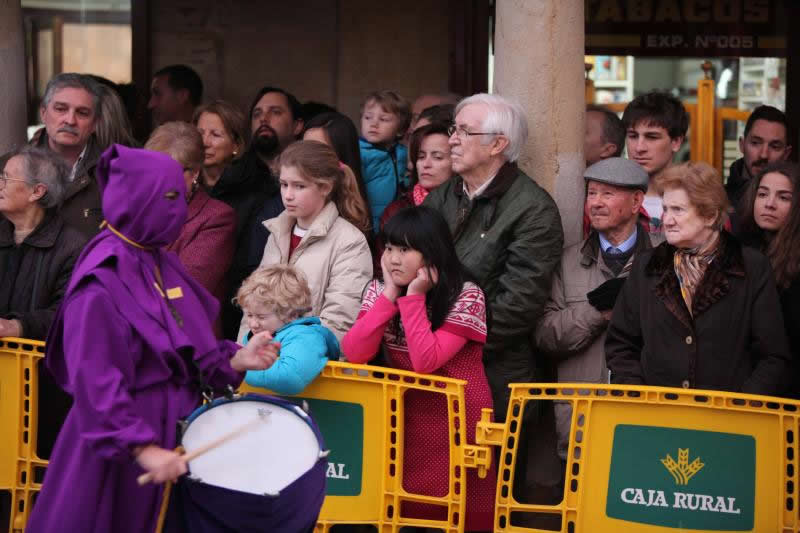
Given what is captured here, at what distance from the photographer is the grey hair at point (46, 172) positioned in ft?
22.4

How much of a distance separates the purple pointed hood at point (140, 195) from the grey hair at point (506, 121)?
2367 mm

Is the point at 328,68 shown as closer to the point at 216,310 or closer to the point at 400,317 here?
the point at 400,317

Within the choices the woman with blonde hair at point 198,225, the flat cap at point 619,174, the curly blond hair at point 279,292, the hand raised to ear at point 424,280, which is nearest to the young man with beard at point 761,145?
the flat cap at point 619,174

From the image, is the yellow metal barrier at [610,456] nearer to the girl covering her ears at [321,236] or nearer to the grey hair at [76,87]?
the girl covering her ears at [321,236]

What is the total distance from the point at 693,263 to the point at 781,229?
0.70 metres

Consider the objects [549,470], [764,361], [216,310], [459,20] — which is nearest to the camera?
[216,310]

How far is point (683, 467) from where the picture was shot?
5.35m

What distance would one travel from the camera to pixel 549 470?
655cm

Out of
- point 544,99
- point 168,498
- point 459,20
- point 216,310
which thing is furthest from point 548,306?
point 459,20

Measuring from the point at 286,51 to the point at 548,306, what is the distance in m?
4.76

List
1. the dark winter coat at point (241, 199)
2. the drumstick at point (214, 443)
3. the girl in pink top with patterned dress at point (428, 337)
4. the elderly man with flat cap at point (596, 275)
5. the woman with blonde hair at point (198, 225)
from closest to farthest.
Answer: the drumstick at point (214, 443) → the girl in pink top with patterned dress at point (428, 337) → the elderly man with flat cap at point (596, 275) → the woman with blonde hair at point (198, 225) → the dark winter coat at point (241, 199)

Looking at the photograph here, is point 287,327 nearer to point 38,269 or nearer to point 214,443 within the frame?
point 214,443

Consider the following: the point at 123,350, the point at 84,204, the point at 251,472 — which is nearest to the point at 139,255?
the point at 123,350

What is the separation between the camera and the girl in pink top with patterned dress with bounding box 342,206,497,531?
230 inches
